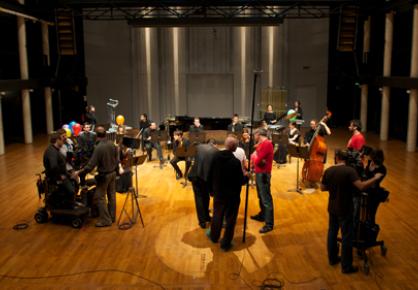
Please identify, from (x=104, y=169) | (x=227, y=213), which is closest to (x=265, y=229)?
(x=227, y=213)

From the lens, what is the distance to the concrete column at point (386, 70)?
1573 cm

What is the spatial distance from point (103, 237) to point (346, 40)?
454 inches

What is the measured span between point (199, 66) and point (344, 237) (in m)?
15.1

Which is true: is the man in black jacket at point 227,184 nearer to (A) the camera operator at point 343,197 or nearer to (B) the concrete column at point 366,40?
(A) the camera operator at point 343,197

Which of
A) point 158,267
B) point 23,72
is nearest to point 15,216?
point 158,267

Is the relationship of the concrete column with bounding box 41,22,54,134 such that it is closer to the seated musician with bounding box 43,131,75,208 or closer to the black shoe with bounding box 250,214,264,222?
the seated musician with bounding box 43,131,75,208

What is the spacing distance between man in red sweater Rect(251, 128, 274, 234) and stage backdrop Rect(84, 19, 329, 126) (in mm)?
12618

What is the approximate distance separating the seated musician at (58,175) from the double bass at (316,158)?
16.1ft

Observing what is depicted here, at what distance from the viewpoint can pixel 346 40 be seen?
50.6ft

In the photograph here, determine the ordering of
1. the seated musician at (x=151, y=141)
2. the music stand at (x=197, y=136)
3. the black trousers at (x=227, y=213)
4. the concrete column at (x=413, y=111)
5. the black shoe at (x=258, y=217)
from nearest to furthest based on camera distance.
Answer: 1. the black trousers at (x=227, y=213)
2. the black shoe at (x=258, y=217)
3. the music stand at (x=197, y=136)
4. the seated musician at (x=151, y=141)
5. the concrete column at (x=413, y=111)

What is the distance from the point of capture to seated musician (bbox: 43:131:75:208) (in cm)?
743

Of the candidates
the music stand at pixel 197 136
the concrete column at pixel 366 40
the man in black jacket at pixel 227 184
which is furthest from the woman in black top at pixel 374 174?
the concrete column at pixel 366 40

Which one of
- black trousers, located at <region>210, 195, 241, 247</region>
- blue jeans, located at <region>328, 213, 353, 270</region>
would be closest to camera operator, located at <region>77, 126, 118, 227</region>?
black trousers, located at <region>210, 195, 241, 247</region>

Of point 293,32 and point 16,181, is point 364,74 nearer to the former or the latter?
point 293,32
